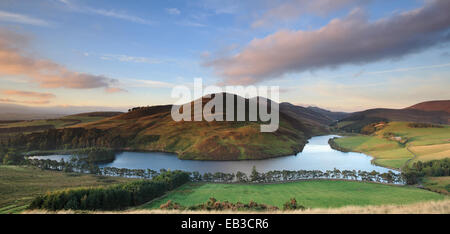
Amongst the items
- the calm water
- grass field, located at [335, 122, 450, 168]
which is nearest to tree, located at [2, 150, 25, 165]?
the calm water

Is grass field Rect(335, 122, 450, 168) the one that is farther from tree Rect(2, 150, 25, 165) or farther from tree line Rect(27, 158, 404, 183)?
tree Rect(2, 150, 25, 165)

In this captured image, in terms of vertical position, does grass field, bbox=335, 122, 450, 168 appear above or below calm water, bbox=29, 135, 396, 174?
above

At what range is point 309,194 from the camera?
187 feet

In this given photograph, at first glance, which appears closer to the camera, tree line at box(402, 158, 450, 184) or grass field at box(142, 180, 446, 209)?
grass field at box(142, 180, 446, 209)

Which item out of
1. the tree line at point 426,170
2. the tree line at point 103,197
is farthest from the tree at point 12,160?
the tree line at point 426,170

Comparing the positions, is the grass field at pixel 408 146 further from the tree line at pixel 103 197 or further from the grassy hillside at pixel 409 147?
the tree line at pixel 103 197

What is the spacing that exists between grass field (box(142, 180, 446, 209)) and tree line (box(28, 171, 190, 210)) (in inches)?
105

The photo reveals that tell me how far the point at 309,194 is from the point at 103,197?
4737 centimetres

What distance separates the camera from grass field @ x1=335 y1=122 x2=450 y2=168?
96.3m

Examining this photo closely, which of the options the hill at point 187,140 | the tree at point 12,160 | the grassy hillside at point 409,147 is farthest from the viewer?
the hill at point 187,140

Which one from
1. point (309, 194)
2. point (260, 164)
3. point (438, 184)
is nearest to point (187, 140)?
point (260, 164)

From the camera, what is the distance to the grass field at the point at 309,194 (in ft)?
164

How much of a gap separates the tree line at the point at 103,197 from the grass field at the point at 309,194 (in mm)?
2655

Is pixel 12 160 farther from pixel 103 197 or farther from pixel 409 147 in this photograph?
pixel 409 147
